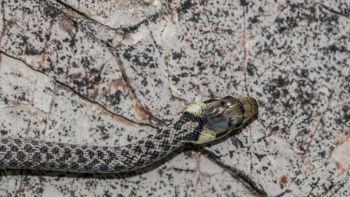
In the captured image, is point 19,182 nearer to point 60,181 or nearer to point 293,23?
point 60,181

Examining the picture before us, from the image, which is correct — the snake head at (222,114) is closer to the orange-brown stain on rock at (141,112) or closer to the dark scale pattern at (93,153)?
the dark scale pattern at (93,153)

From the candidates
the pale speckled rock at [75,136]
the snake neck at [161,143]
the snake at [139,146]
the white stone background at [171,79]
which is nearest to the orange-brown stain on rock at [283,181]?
the white stone background at [171,79]

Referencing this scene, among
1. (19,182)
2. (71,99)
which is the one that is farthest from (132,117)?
(19,182)

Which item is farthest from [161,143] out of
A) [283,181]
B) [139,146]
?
[283,181]

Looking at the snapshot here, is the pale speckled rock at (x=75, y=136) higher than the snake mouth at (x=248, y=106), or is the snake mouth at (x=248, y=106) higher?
the snake mouth at (x=248, y=106)

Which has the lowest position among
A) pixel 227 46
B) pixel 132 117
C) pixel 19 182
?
pixel 19 182

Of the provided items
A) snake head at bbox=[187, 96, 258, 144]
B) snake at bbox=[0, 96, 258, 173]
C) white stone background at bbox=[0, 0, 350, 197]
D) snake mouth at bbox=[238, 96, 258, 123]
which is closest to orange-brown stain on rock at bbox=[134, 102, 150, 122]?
white stone background at bbox=[0, 0, 350, 197]

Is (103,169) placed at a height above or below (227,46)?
below
